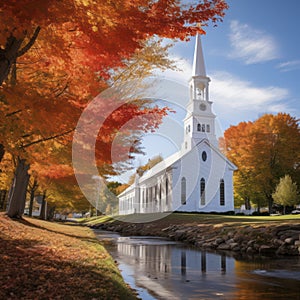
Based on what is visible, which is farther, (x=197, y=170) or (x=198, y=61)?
(x=198, y=61)

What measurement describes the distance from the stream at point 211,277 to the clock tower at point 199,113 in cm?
2935

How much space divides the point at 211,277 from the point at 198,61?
1432 inches

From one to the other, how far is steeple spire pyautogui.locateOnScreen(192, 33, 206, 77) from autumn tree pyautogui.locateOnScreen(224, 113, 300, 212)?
11032 millimetres

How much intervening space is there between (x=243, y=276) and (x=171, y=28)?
247 inches

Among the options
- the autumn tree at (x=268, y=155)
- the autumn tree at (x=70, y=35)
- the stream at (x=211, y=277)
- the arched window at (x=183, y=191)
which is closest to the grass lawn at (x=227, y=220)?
the arched window at (x=183, y=191)

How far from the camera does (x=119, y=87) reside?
12047mm

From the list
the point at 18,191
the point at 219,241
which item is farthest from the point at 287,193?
the point at 18,191

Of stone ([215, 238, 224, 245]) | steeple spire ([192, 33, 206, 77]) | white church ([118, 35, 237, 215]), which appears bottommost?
stone ([215, 238, 224, 245])

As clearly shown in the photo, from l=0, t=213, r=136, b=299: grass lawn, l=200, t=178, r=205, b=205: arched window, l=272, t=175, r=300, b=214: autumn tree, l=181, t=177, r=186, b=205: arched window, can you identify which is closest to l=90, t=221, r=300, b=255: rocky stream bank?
l=0, t=213, r=136, b=299: grass lawn

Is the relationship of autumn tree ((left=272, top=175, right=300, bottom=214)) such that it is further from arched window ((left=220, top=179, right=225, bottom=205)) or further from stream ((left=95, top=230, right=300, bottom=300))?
stream ((left=95, top=230, right=300, bottom=300))

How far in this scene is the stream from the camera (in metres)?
6.28

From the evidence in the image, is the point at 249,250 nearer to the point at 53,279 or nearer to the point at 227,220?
the point at 227,220

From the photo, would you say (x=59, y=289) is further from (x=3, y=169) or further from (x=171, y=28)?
(x=3, y=169)

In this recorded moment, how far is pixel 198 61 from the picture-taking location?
135 ft
